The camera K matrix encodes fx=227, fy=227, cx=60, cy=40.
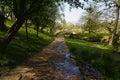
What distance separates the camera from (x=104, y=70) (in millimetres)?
15805

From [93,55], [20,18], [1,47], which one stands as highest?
[20,18]

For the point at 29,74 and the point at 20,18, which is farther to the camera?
the point at 20,18

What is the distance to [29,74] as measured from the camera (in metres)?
14.8

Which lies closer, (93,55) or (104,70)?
(104,70)

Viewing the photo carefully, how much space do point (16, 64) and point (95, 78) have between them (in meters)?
6.44

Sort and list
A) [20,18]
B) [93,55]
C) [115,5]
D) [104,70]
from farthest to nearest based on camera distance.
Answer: [115,5] → [93,55] → [20,18] → [104,70]

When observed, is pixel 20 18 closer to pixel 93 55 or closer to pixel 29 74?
pixel 29 74

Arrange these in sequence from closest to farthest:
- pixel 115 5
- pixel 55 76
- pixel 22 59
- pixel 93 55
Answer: pixel 55 76, pixel 22 59, pixel 93 55, pixel 115 5

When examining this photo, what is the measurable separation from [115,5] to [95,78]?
26.7m

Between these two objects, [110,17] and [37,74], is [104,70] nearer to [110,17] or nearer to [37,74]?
[37,74]

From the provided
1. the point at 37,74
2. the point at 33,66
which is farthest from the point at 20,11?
the point at 37,74

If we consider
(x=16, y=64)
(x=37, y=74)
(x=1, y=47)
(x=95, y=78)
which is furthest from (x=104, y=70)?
(x=1, y=47)

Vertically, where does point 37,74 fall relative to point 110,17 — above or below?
below

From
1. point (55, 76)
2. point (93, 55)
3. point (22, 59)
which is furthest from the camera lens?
point (93, 55)
